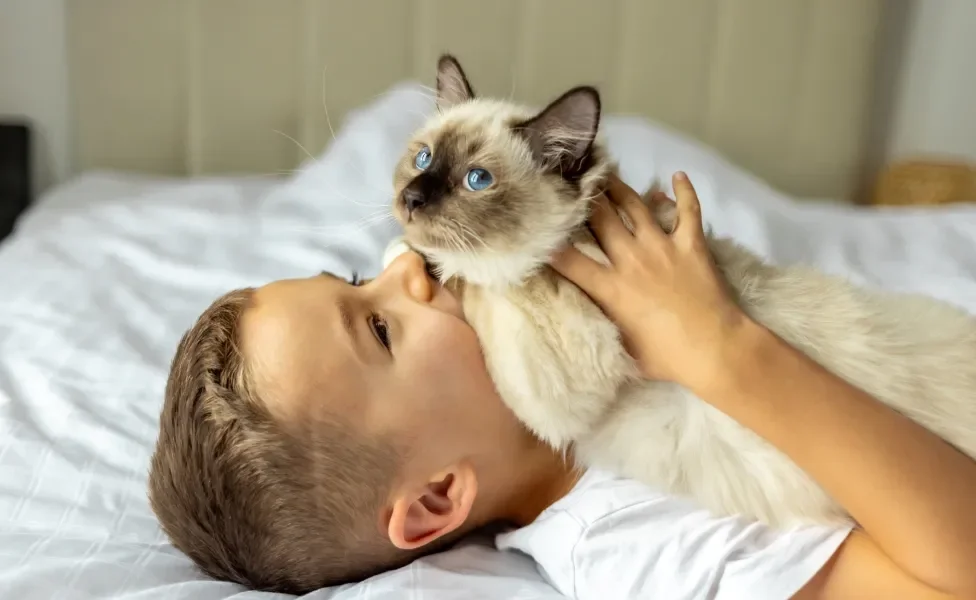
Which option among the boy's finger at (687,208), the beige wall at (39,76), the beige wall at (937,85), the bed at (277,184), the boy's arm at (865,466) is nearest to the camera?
the boy's arm at (865,466)

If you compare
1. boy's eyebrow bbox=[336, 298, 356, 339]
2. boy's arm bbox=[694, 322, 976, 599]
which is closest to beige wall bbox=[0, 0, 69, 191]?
boy's eyebrow bbox=[336, 298, 356, 339]

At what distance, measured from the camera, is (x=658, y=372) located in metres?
0.83

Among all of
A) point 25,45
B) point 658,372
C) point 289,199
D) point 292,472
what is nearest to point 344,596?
point 292,472

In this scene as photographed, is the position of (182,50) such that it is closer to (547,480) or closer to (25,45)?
(25,45)

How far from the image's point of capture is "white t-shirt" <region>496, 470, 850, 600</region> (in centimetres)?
79

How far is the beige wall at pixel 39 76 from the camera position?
203 cm

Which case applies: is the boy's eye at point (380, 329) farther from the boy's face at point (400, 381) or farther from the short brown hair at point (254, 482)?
the short brown hair at point (254, 482)

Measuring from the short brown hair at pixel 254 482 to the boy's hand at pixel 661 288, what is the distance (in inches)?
10.9

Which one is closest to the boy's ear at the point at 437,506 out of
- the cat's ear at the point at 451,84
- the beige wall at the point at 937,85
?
the cat's ear at the point at 451,84

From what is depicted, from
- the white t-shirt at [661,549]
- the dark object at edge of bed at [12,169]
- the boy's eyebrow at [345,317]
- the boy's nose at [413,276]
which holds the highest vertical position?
the boy's nose at [413,276]

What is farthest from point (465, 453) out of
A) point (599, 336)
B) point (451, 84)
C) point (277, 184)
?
point (277, 184)

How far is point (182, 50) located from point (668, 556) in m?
1.79

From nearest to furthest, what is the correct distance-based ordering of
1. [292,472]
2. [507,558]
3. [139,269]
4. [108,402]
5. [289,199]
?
[292,472] → [507,558] → [108,402] → [139,269] → [289,199]

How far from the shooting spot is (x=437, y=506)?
0.87 meters
